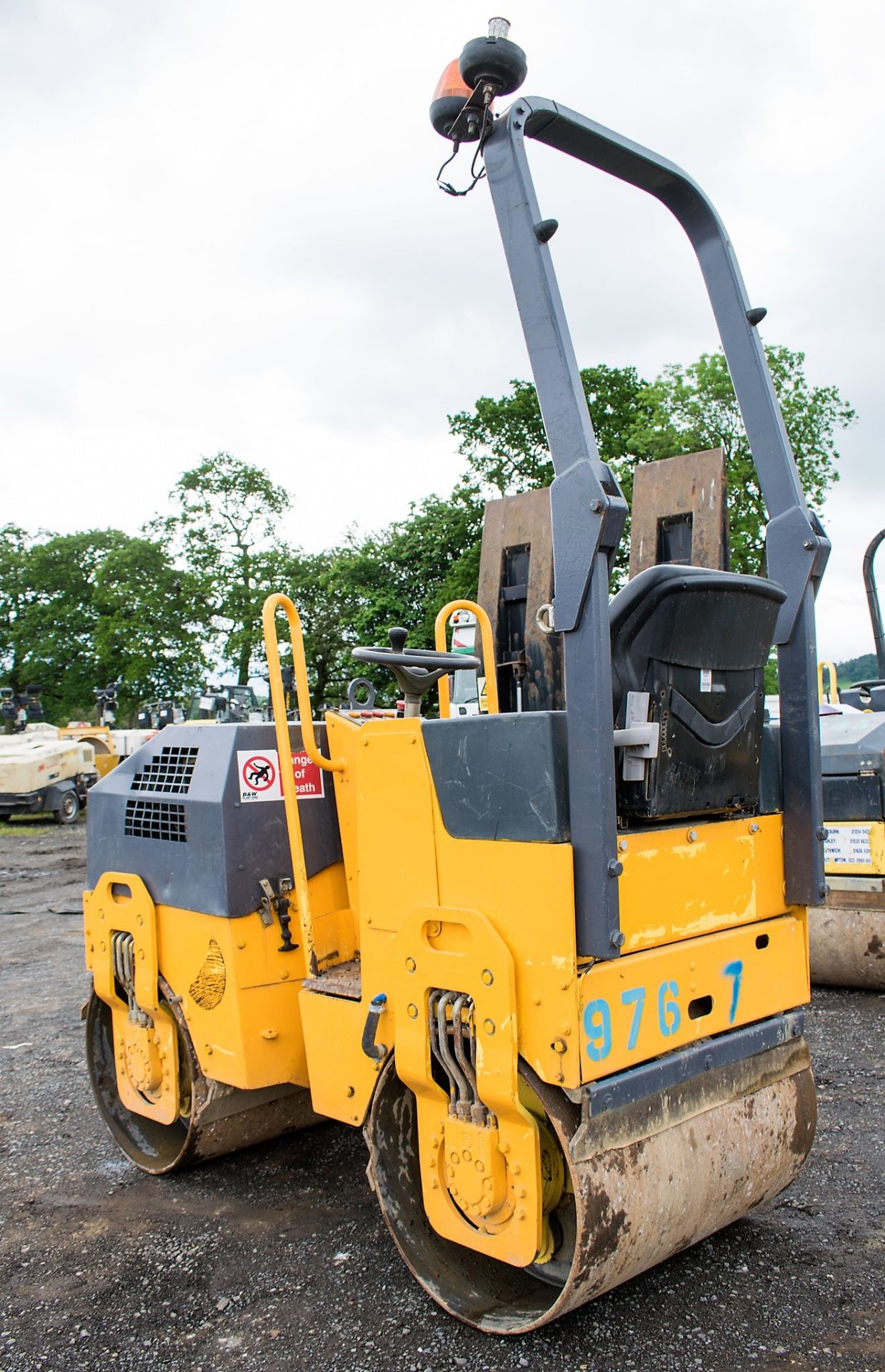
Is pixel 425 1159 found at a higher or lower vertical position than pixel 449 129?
lower

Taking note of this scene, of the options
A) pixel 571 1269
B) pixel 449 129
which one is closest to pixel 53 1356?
pixel 571 1269

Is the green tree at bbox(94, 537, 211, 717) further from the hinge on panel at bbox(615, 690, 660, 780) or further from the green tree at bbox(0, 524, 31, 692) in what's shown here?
the hinge on panel at bbox(615, 690, 660, 780)

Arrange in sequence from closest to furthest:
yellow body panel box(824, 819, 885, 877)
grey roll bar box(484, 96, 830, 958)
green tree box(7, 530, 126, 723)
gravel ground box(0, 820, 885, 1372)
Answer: grey roll bar box(484, 96, 830, 958) → gravel ground box(0, 820, 885, 1372) → yellow body panel box(824, 819, 885, 877) → green tree box(7, 530, 126, 723)

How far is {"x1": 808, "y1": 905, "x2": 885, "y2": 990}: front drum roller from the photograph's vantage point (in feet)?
19.2

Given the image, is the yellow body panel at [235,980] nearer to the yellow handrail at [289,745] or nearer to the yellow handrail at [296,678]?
the yellow handrail at [289,745]

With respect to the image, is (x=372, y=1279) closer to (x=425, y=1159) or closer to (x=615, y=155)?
(x=425, y=1159)

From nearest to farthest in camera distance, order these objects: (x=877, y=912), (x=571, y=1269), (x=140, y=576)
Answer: (x=571, y=1269), (x=877, y=912), (x=140, y=576)

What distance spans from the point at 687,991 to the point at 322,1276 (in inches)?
55.2

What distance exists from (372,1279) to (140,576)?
37.7 m

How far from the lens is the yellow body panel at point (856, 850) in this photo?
5836mm

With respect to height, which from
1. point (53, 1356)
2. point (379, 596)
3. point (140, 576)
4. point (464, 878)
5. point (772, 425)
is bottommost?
point (53, 1356)

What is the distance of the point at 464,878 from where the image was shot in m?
2.66

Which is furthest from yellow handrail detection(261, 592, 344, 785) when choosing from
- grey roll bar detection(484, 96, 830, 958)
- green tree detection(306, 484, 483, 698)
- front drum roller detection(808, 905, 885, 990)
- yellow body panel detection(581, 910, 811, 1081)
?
green tree detection(306, 484, 483, 698)

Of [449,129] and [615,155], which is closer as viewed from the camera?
[449,129]
